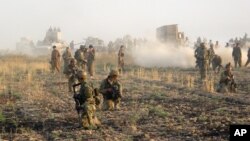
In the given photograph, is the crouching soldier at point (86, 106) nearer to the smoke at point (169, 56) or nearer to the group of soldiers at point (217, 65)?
the group of soldiers at point (217, 65)

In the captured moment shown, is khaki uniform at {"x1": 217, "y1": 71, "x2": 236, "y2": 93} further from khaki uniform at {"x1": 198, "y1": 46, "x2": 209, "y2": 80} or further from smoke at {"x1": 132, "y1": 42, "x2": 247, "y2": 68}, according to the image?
smoke at {"x1": 132, "y1": 42, "x2": 247, "y2": 68}

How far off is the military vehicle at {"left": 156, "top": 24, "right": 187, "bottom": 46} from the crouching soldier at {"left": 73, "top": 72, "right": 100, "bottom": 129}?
2763 centimetres

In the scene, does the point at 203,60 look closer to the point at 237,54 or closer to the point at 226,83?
the point at 226,83

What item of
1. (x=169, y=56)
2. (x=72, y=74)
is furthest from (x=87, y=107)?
(x=169, y=56)

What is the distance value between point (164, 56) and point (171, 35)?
202 cm

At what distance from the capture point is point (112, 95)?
14.4m

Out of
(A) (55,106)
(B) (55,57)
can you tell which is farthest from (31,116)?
(B) (55,57)

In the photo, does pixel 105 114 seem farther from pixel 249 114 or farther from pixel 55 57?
pixel 55 57

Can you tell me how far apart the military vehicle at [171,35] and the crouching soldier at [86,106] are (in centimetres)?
2763

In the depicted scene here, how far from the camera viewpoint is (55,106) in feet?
50.1

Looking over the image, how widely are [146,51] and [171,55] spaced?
10.8ft

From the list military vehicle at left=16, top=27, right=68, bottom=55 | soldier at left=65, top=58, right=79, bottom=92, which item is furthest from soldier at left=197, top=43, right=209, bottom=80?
military vehicle at left=16, top=27, right=68, bottom=55

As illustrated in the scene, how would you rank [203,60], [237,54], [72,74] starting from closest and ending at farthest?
[72,74]
[203,60]
[237,54]

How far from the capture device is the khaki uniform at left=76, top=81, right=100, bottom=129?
11.5 m
